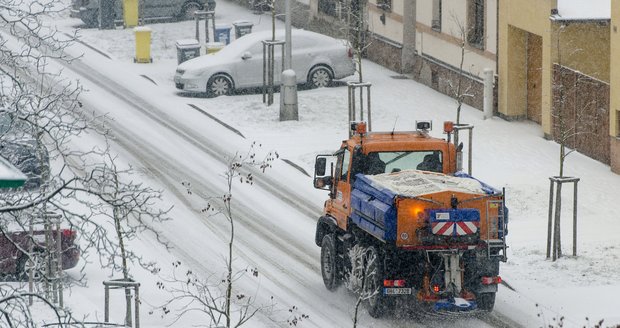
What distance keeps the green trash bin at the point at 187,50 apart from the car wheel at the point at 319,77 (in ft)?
12.3

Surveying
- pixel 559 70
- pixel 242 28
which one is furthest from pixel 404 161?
pixel 242 28

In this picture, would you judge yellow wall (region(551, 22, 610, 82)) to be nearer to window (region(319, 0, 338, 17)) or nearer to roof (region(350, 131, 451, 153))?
roof (region(350, 131, 451, 153))

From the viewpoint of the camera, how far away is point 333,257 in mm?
20047

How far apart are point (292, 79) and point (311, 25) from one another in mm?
13682

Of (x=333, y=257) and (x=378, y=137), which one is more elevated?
(x=378, y=137)

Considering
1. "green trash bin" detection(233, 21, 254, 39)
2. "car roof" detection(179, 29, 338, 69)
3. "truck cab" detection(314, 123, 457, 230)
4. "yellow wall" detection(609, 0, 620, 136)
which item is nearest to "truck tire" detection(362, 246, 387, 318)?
"truck cab" detection(314, 123, 457, 230)

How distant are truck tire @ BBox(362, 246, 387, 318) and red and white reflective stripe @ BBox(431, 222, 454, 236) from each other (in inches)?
37.4

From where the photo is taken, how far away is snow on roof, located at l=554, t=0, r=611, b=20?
28594mm

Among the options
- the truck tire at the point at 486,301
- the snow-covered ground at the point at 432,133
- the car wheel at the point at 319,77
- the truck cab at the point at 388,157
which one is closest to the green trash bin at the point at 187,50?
the snow-covered ground at the point at 432,133

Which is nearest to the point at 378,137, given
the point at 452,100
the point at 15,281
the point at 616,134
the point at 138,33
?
the point at 15,281

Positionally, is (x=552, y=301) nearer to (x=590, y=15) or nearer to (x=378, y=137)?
(x=378, y=137)

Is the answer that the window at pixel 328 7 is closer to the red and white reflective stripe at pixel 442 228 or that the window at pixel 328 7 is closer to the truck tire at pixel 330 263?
the truck tire at pixel 330 263

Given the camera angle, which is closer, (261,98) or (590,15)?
(590,15)

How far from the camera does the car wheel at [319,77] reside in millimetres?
36688
